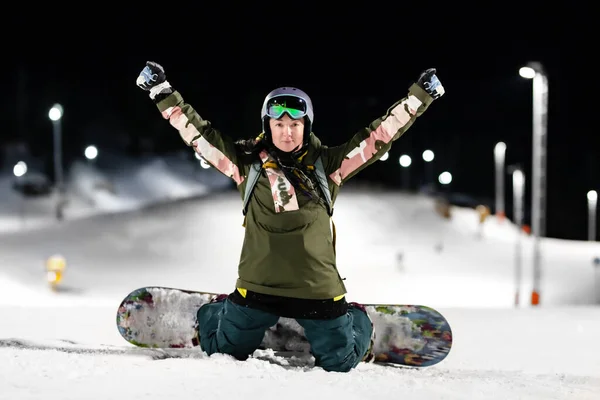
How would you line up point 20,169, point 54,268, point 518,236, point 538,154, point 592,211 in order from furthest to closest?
1. point 592,211
2. point 20,169
3. point 518,236
4. point 54,268
5. point 538,154

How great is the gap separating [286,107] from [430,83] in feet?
3.32

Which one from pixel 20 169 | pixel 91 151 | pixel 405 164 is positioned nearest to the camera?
pixel 405 164

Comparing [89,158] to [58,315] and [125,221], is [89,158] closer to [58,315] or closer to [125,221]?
[125,221]

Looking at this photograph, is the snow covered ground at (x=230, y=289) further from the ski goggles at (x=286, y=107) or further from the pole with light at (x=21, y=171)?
the ski goggles at (x=286, y=107)

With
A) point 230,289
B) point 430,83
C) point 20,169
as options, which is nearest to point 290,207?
point 430,83

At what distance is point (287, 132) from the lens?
17.5 ft

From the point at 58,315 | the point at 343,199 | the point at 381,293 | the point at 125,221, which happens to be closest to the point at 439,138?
the point at 343,199

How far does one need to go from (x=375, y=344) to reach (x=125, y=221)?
2831cm

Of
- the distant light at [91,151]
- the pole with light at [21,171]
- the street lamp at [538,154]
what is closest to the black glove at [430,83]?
the street lamp at [538,154]

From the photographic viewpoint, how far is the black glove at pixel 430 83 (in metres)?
5.20

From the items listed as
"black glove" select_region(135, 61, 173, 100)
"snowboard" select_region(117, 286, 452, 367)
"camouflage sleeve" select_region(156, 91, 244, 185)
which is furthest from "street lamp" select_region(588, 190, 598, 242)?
"black glove" select_region(135, 61, 173, 100)

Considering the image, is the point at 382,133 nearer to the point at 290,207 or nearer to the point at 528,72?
the point at 290,207

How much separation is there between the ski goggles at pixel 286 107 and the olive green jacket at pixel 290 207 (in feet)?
0.83

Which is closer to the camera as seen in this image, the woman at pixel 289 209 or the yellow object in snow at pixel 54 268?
the woman at pixel 289 209
